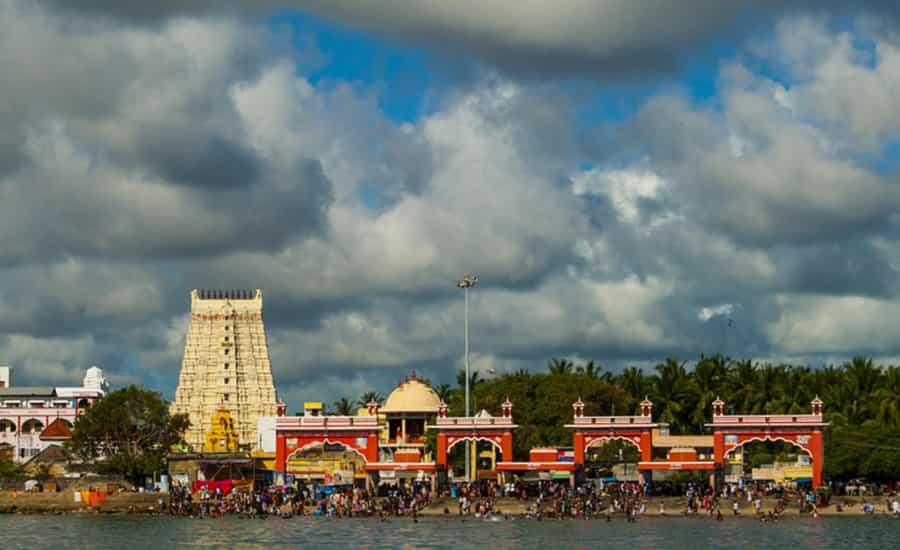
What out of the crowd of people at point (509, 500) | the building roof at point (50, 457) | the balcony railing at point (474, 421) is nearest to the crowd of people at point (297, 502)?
the crowd of people at point (509, 500)

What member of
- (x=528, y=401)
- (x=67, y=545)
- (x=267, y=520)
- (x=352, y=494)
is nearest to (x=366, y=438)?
(x=352, y=494)

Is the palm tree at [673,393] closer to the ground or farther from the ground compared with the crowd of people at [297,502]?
farther from the ground

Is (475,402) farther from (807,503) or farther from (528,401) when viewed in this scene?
(807,503)

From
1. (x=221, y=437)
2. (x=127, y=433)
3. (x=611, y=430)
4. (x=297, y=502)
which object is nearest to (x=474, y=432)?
(x=611, y=430)

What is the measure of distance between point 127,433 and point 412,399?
22.6m

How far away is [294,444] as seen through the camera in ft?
349

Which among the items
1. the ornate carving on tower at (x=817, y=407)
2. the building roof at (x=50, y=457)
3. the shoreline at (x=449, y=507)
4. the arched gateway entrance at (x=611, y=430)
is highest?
the ornate carving on tower at (x=817, y=407)

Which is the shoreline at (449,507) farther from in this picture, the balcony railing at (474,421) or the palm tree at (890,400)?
the palm tree at (890,400)

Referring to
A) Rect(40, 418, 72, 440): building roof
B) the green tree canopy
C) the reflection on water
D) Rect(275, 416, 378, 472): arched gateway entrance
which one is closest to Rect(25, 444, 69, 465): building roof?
the green tree canopy

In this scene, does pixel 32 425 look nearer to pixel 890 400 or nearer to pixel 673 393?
pixel 673 393

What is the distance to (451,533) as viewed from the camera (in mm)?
83438

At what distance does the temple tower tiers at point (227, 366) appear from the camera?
16338cm

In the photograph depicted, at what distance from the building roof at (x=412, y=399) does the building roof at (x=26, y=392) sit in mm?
52680

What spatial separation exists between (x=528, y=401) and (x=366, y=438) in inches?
792
